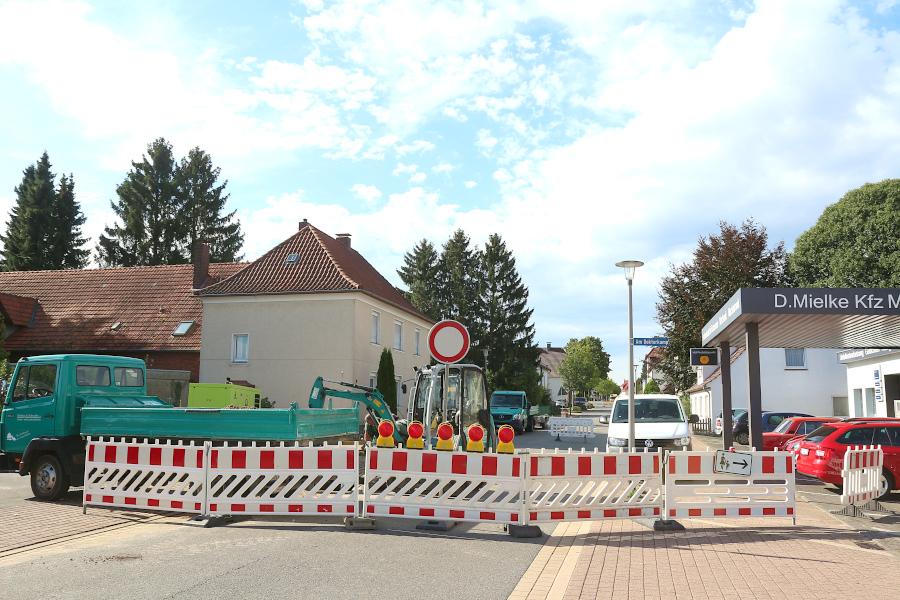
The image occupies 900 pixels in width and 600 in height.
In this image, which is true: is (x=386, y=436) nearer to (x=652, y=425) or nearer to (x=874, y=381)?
(x=652, y=425)

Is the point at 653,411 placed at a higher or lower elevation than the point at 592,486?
higher

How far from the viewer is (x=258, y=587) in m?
6.76

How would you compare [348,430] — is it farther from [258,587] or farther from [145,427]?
[258,587]

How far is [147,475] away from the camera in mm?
11094

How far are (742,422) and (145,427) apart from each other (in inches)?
885

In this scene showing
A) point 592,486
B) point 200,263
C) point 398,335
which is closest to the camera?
point 592,486

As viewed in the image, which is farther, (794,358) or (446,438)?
(794,358)

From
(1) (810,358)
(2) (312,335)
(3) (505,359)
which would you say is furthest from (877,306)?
(3) (505,359)

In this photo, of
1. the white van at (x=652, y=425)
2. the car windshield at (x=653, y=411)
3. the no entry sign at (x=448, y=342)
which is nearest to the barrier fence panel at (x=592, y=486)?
the no entry sign at (x=448, y=342)

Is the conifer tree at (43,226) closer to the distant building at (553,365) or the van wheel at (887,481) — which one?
the van wheel at (887,481)

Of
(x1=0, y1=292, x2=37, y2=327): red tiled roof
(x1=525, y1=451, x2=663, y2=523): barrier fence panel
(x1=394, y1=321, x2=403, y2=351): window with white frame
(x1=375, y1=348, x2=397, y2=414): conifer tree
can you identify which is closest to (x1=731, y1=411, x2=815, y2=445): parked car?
(x1=375, y1=348, x2=397, y2=414): conifer tree

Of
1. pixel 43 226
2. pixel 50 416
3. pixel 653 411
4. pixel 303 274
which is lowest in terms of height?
pixel 50 416

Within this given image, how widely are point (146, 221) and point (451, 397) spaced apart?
5263 cm

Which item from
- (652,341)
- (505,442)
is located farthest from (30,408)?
(652,341)
